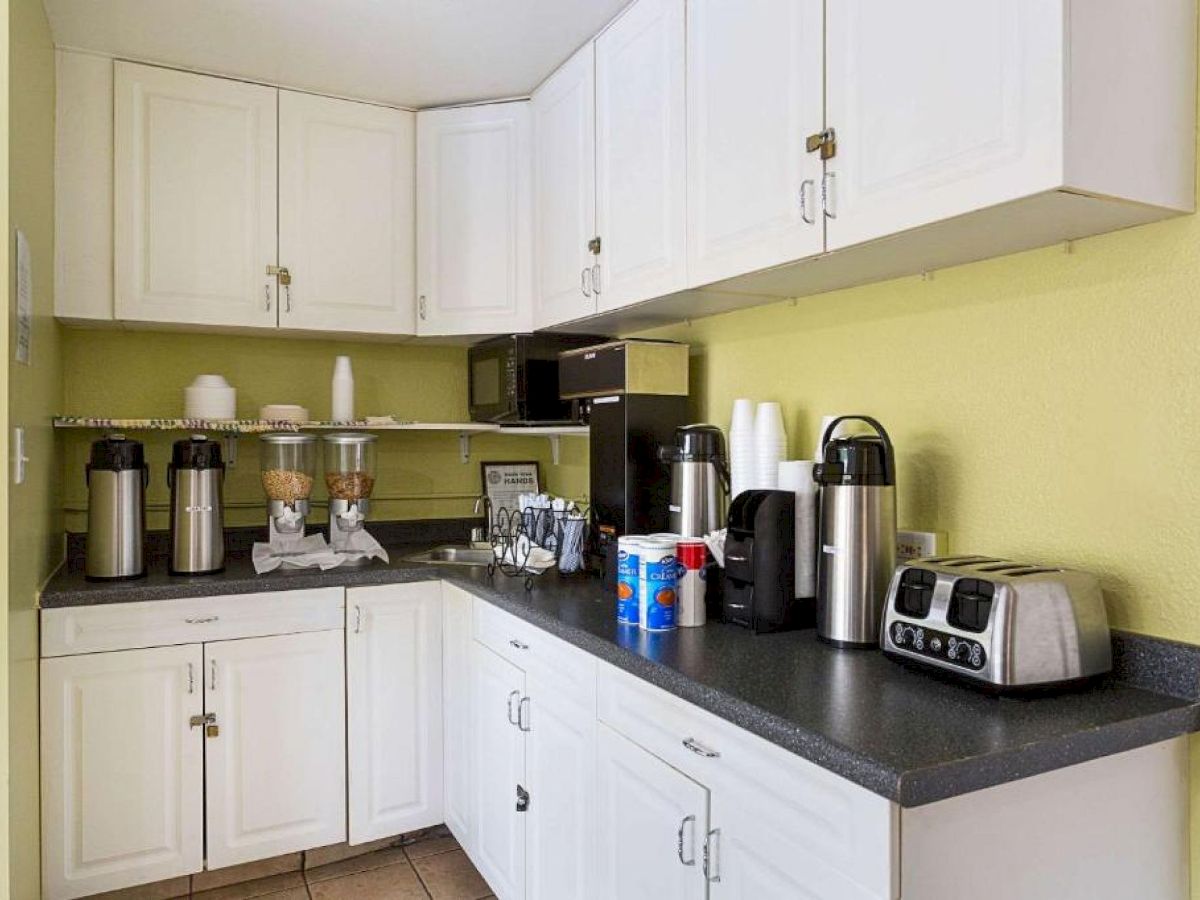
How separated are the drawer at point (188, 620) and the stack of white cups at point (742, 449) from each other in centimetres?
125

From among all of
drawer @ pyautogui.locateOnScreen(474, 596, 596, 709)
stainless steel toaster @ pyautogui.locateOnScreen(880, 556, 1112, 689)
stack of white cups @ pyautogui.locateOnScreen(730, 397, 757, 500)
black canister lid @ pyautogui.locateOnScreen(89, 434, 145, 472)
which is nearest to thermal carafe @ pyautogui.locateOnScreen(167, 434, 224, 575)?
black canister lid @ pyautogui.locateOnScreen(89, 434, 145, 472)

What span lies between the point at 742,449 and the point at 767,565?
0.43m

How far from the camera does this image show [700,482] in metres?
2.03

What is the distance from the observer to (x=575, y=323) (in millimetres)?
2553

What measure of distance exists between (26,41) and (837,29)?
70.2 inches

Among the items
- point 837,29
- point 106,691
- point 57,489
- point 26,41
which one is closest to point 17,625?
point 106,691

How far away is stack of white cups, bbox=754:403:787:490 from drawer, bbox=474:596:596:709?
1.98 ft

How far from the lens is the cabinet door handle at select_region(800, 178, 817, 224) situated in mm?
1571

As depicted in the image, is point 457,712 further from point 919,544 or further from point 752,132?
point 752,132

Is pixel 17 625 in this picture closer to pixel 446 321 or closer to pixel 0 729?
pixel 0 729

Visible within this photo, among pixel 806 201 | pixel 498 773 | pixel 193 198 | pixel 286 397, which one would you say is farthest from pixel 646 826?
pixel 193 198

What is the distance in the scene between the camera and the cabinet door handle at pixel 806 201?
5.16 feet

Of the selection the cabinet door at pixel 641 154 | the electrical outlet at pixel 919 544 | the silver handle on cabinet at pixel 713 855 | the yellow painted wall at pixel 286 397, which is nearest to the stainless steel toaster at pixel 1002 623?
the electrical outlet at pixel 919 544

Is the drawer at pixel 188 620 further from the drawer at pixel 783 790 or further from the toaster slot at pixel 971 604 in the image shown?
the toaster slot at pixel 971 604
